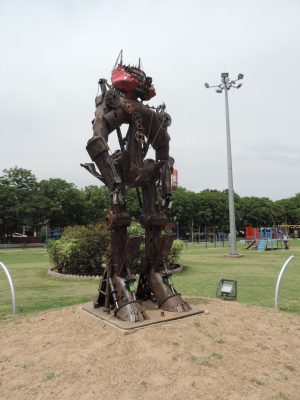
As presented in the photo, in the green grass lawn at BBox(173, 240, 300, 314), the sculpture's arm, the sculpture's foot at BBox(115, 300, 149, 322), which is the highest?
the sculpture's arm

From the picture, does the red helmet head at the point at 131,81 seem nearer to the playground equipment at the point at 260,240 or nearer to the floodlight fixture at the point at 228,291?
the floodlight fixture at the point at 228,291

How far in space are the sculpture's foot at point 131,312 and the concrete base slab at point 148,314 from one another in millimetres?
64

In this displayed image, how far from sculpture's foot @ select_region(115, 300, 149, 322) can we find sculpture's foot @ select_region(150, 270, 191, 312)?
595 mm

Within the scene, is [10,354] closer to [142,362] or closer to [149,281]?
[142,362]

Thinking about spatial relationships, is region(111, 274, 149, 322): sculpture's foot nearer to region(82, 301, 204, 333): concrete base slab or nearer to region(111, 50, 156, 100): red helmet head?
region(82, 301, 204, 333): concrete base slab

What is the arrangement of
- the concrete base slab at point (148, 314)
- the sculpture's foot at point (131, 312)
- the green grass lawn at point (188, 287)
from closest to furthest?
the concrete base slab at point (148, 314)
the sculpture's foot at point (131, 312)
the green grass lawn at point (188, 287)

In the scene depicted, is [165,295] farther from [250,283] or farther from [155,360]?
[250,283]

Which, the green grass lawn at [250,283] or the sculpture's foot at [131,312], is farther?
the green grass lawn at [250,283]

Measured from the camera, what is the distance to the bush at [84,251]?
13.8m

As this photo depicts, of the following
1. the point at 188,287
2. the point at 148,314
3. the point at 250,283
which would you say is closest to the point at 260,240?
the point at 250,283

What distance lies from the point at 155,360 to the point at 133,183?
2.92 m

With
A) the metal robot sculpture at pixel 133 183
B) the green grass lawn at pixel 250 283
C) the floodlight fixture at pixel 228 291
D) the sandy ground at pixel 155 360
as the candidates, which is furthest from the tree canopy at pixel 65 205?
the sandy ground at pixel 155 360

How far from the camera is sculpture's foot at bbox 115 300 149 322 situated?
528cm

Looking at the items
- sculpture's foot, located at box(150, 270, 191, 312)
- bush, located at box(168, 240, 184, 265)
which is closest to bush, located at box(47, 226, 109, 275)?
bush, located at box(168, 240, 184, 265)
